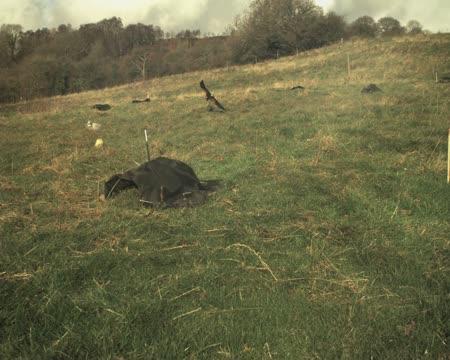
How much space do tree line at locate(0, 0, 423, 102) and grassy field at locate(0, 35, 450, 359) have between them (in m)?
31.5

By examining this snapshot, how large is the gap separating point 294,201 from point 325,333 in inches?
126

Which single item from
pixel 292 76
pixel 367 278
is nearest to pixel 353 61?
pixel 292 76

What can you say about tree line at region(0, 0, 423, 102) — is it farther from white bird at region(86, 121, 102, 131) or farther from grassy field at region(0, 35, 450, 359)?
grassy field at region(0, 35, 450, 359)

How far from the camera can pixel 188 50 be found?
7019 cm

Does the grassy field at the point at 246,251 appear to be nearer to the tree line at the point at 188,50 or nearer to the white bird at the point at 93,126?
the white bird at the point at 93,126

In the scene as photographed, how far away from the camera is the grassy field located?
10.1 ft

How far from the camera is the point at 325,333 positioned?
10.3 ft

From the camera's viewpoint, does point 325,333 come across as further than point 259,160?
No

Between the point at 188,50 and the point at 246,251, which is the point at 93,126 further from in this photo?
the point at 188,50

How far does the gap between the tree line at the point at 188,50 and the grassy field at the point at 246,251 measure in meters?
31.5

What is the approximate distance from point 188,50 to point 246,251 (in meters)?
70.1

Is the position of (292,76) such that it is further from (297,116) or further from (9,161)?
(9,161)

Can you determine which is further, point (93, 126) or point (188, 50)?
point (188, 50)

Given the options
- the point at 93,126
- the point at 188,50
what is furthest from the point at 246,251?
the point at 188,50
